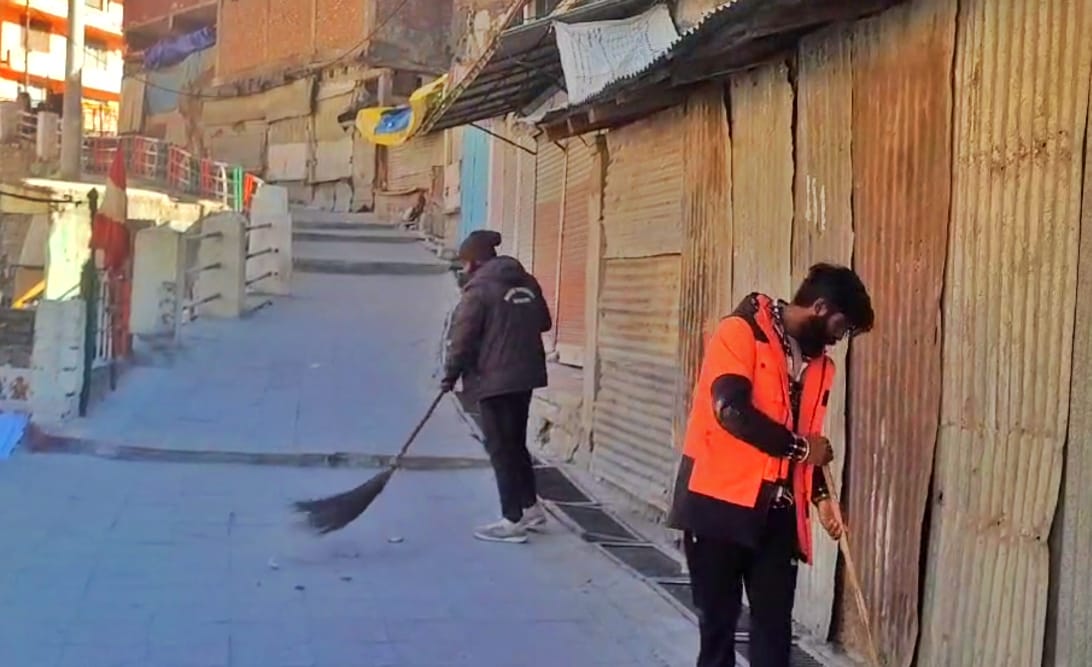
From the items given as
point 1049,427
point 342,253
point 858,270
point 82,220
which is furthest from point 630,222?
point 342,253

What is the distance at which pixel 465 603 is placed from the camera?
18.9 ft

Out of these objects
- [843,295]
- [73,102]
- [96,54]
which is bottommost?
[843,295]

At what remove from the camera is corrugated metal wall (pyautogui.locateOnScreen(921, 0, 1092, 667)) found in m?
3.57

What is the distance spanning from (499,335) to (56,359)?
487 centimetres

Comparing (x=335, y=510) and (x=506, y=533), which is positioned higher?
(x=335, y=510)

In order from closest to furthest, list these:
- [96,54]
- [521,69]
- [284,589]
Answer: [284,589] → [521,69] → [96,54]

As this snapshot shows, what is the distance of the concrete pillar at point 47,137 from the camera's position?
30547 mm

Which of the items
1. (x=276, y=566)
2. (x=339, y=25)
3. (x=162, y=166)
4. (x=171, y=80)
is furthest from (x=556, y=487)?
(x=171, y=80)

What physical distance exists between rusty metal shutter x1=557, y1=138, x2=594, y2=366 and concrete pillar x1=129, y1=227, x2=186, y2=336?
14.0 feet

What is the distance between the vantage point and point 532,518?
718 centimetres

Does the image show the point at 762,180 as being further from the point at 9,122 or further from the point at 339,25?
the point at 9,122

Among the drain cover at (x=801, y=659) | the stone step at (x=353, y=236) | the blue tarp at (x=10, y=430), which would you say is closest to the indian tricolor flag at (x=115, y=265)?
the blue tarp at (x=10, y=430)

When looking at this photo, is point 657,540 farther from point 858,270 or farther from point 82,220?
point 82,220

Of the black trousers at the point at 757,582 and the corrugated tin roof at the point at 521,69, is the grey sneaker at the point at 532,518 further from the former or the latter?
the corrugated tin roof at the point at 521,69
